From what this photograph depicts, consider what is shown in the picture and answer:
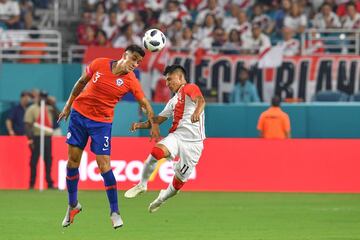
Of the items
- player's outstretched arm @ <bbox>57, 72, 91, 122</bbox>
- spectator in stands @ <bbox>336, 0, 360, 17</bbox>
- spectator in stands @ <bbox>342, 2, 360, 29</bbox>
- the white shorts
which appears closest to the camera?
player's outstretched arm @ <bbox>57, 72, 91, 122</bbox>

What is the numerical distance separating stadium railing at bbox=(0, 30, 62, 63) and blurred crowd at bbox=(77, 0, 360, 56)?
3.45 ft

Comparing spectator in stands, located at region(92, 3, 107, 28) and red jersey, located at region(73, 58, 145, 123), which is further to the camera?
spectator in stands, located at region(92, 3, 107, 28)

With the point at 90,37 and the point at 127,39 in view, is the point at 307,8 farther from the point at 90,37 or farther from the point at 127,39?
the point at 90,37

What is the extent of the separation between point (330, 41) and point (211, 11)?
3.00 meters

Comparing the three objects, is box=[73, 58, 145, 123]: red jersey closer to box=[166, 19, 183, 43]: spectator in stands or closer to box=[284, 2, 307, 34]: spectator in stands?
box=[166, 19, 183, 43]: spectator in stands

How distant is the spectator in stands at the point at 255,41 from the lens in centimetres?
2811

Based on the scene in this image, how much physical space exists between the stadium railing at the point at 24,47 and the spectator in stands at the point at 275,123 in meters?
5.97

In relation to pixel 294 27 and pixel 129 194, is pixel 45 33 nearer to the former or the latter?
pixel 294 27

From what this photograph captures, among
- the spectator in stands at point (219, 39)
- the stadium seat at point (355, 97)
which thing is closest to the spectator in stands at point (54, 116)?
the spectator in stands at point (219, 39)

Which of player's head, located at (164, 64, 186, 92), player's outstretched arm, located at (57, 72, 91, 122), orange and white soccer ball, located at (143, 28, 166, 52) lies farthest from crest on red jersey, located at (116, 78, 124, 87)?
player's head, located at (164, 64, 186, 92)

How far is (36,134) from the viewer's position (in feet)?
80.3

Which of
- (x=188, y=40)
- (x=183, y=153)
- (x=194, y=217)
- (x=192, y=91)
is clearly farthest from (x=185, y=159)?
(x=188, y=40)

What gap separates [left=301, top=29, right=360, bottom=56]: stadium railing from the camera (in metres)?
28.0

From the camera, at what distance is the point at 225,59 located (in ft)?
92.2
